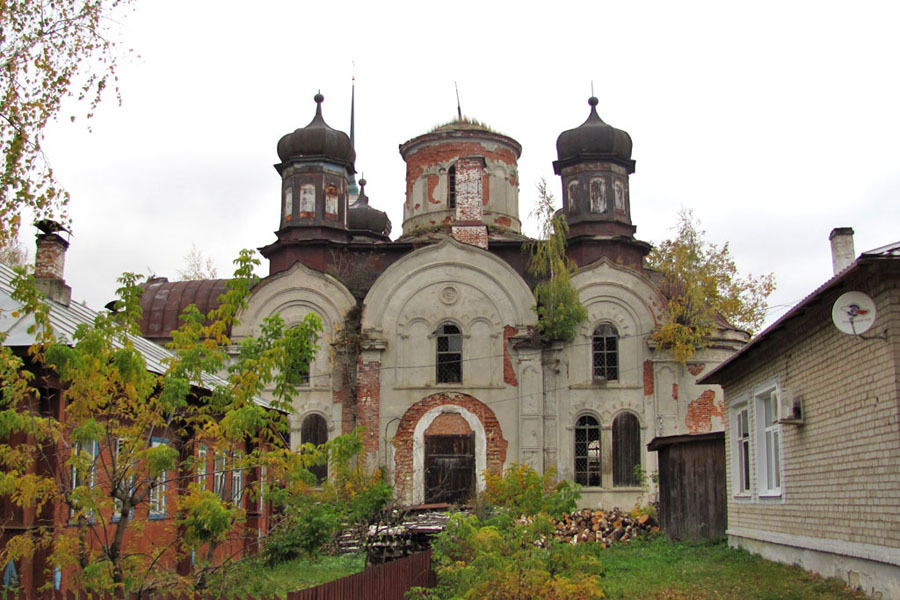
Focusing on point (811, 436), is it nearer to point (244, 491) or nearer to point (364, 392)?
point (244, 491)

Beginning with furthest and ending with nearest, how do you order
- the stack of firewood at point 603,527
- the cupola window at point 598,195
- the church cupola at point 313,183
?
the church cupola at point 313,183
the cupola window at point 598,195
the stack of firewood at point 603,527

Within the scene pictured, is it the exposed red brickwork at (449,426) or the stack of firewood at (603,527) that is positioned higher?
the exposed red brickwork at (449,426)

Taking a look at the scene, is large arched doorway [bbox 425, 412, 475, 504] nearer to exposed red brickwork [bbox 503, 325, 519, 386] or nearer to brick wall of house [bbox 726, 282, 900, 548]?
exposed red brickwork [bbox 503, 325, 519, 386]

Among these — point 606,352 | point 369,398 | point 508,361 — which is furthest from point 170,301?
point 606,352

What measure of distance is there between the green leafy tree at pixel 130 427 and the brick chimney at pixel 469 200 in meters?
19.1

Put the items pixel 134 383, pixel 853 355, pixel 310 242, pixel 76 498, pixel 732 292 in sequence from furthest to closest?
pixel 732 292
pixel 310 242
pixel 853 355
pixel 134 383
pixel 76 498

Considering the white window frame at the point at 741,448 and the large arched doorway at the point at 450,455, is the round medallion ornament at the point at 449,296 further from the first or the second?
the white window frame at the point at 741,448

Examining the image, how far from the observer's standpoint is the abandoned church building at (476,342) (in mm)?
26500

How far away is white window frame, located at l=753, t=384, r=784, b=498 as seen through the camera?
13.9 m

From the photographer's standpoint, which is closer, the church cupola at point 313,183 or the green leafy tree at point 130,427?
the green leafy tree at point 130,427

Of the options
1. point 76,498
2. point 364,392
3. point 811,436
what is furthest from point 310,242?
point 76,498

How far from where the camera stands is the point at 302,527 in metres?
11.3

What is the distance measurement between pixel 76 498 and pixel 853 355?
7950 millimetres

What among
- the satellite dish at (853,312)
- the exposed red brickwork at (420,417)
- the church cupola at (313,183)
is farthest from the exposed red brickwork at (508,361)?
the satellite dish at (853,312)
